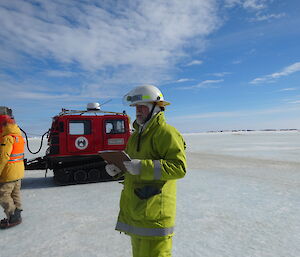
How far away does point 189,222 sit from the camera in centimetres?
466

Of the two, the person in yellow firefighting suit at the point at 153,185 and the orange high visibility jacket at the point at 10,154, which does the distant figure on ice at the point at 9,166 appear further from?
→ the person in yellow firefighting suit at the point at 153,185

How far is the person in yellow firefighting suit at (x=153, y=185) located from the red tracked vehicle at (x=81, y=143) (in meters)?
6.53

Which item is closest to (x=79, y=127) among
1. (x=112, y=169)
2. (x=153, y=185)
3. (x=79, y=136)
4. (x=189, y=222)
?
(x=79, y=136)

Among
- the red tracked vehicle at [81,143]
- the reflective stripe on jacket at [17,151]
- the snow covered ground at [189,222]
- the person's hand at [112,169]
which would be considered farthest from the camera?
the red tracked vehicle at [81,143]

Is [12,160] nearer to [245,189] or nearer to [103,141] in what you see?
[103,141]

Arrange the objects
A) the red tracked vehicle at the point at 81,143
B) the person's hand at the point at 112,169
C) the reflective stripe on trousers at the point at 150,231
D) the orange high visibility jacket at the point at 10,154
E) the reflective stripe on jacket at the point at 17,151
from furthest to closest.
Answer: the red tracked vehicle at the point at 81,143 → the reflective stripe on jacket at the point at 17,151 → the orange high visibility jacket at the point at 10,154 → the person's hand at the point at 112,169 → the reflective stripe on trousers at the point at 150,231

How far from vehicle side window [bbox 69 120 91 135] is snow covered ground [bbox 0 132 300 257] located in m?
1.95

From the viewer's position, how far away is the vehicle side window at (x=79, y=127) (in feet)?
27.7

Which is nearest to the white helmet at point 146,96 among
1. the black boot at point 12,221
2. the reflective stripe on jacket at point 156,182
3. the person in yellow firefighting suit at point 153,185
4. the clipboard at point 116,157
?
the person in yellow firefighting suit at point 153,185

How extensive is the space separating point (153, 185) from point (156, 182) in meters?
0.04

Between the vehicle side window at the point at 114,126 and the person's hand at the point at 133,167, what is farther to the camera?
the vehicle side window at the point at 114,126

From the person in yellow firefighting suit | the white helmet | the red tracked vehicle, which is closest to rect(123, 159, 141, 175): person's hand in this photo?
the person in yellow firefighting suit

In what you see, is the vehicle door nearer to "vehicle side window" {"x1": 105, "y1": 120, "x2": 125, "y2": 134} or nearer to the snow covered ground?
"vehicle side window" {"x1": 105, "y1": 120, "x2": 125, "y2": 134}

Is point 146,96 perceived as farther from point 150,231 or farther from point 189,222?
point 189,222
